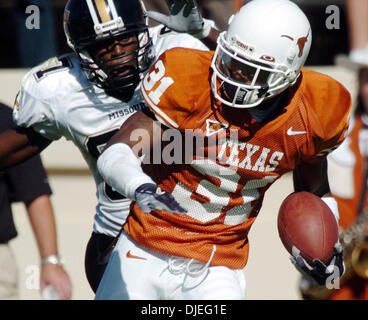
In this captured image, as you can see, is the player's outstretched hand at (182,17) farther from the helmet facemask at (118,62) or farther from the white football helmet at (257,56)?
the white football helmet at (257,56)

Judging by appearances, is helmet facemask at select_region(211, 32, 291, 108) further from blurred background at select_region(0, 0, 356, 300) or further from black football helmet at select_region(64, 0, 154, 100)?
blurred background at select_region(0, 0, 356, 300)

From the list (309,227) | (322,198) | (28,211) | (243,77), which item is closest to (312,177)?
(322,198)

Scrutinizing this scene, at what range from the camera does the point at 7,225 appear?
14.0 feet

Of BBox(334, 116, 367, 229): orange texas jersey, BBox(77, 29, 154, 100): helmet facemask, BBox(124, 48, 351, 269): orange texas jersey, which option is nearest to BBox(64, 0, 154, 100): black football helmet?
BBox(77, 29, 154, 100): helmet facemask

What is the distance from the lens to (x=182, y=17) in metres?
3.93

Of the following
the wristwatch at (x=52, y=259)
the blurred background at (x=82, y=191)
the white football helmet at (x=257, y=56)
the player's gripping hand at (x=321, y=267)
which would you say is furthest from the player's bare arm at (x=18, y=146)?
the blurred background at (x=82, y=191)

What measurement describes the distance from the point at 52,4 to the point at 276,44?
12.2ft

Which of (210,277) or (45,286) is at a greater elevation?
(210,277)

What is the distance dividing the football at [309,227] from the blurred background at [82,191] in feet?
7.84

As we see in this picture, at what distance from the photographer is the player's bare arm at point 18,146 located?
12.8 ft

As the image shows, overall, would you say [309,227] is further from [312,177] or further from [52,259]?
[52,259]
